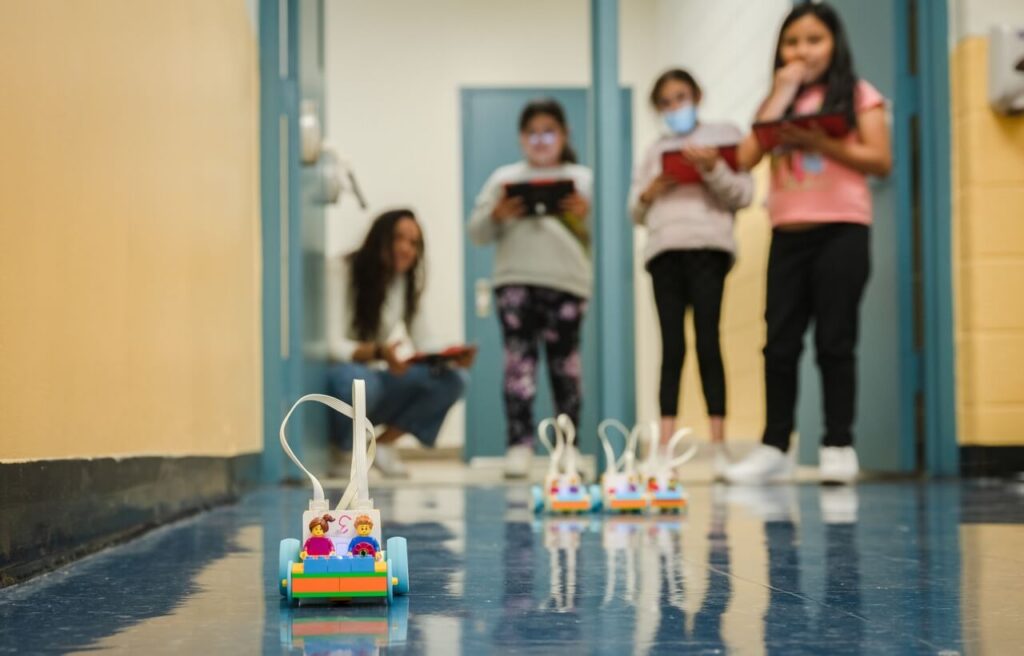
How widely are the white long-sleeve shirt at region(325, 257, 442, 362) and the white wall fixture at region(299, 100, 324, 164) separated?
74 cm

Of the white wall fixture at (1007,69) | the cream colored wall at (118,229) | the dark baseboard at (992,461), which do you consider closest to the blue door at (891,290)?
the dark baseboard at (992,461)

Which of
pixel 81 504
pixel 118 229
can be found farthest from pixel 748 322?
pixel 81 504

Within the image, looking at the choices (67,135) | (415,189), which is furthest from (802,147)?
(415,189)

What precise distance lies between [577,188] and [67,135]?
101 inches

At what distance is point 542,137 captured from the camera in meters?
4.18

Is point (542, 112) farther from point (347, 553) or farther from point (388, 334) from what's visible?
point (347, 553)

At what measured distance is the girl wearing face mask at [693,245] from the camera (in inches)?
142

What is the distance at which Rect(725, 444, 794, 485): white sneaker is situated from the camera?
3.51 metres

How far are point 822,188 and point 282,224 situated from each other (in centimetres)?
151

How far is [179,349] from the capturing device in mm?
2393

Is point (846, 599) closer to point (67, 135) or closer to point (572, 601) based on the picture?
point (572, 601)

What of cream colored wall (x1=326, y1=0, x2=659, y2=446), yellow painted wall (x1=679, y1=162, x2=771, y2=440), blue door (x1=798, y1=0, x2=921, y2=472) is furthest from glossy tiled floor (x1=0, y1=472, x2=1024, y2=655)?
cream colored wall (x1=326, y1=0, x2=659, y2=446)

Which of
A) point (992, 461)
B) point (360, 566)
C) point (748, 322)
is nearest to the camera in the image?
point (360, 566)

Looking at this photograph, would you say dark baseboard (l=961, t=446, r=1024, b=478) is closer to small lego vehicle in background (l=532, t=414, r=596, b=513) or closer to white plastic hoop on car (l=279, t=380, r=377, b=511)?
small lego vehicle in background (l=532, t=414, r=596, b=513)
